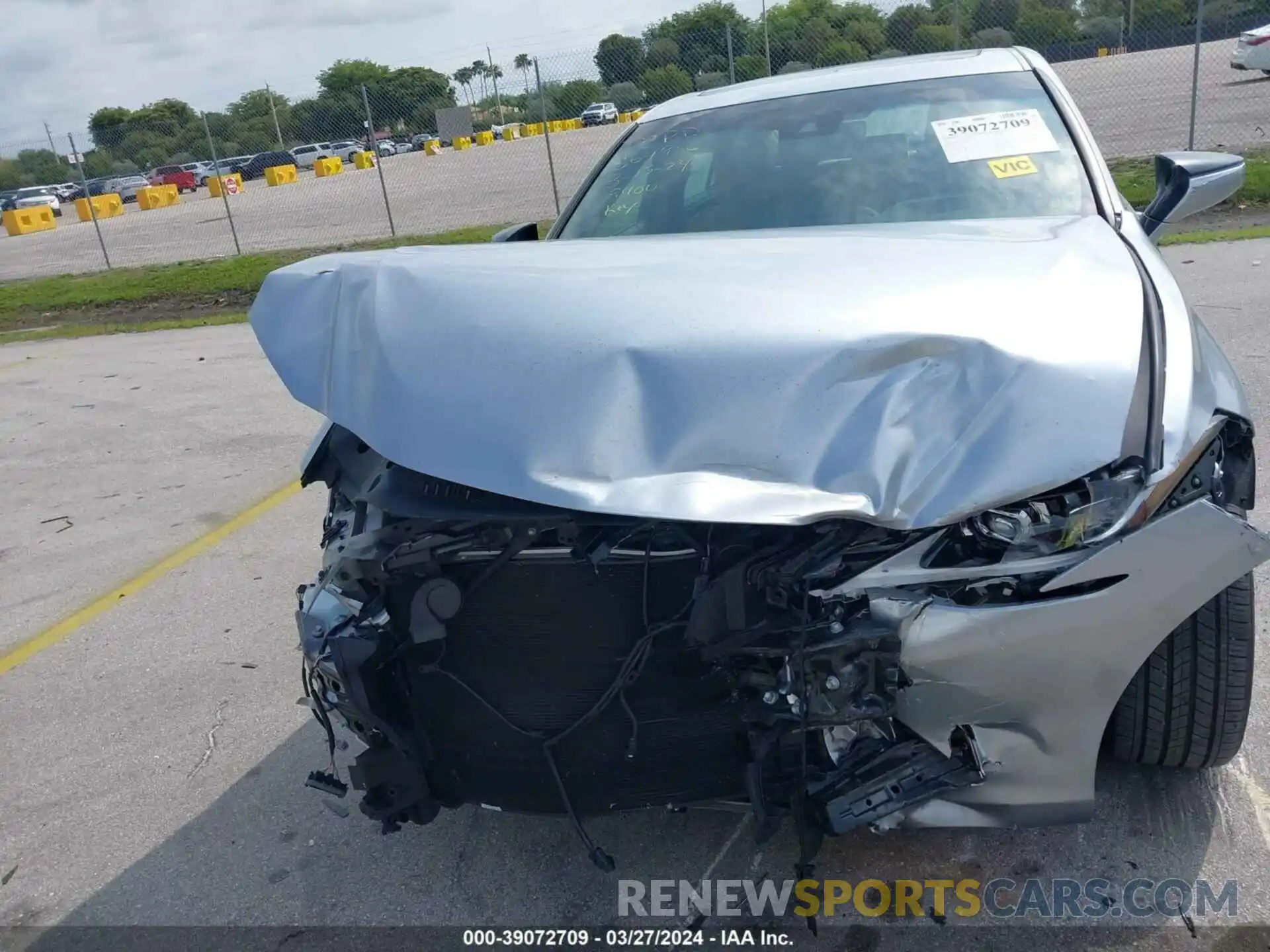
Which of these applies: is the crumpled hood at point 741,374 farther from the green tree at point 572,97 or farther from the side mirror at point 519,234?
the green tree at point 572,97

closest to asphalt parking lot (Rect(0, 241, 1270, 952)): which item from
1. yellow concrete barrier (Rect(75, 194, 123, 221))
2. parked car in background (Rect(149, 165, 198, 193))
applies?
yellow concrete barrier (Rect(75, 194, 123, 221))

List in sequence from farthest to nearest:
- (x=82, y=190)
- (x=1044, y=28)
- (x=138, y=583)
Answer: (x=82, y=190) < (x=1044, y=28) < (x=138, y=583)

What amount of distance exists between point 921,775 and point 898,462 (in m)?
0.66

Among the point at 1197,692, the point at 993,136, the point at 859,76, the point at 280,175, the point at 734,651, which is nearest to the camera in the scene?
the point at 734,651

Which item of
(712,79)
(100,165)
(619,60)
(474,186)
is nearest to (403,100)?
(474,186)

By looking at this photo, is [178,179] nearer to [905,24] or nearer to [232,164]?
[232,164]

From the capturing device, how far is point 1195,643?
7.38 ft

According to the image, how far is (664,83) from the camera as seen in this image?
16375mm

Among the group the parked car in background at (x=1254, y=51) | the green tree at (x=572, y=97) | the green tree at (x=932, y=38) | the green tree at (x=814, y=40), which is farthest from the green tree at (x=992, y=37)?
the parked car in background at (x=1254, y=51)

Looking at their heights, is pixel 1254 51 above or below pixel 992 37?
below

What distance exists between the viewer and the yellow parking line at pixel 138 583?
419 cm

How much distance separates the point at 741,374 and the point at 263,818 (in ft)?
6.46

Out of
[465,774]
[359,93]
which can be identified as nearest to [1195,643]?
[465,774]

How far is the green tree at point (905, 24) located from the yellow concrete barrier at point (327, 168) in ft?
79.1
